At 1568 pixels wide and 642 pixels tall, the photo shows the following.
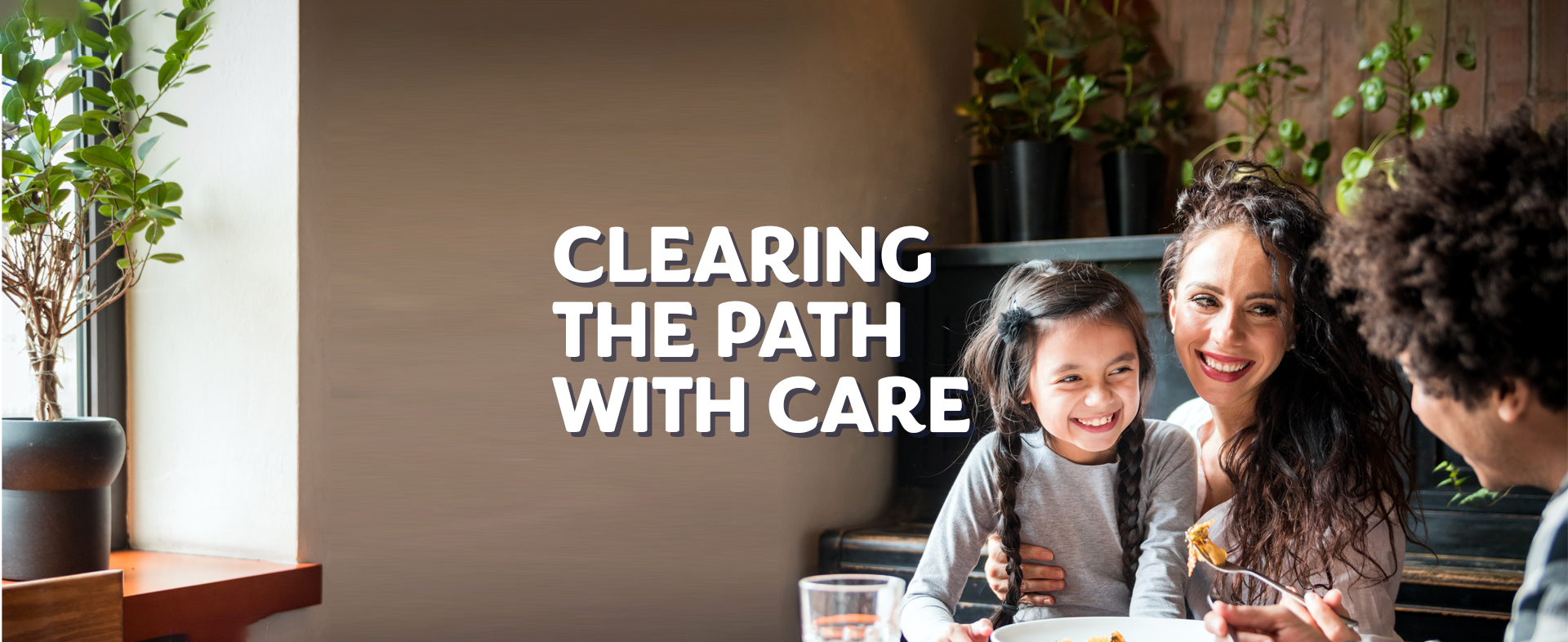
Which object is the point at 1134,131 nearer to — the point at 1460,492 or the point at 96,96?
the point at 1460,492

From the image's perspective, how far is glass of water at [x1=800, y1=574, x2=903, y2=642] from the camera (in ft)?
2.74

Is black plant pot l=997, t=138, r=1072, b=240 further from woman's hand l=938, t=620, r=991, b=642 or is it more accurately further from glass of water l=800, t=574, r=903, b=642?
glass of water l=800, t=574, r=903, b=642

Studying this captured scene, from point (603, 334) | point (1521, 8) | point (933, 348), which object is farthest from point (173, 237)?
point (1521, 8)

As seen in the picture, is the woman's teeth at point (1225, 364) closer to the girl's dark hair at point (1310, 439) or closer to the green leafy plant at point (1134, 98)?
the girl's dark hair at point (1310, 439)

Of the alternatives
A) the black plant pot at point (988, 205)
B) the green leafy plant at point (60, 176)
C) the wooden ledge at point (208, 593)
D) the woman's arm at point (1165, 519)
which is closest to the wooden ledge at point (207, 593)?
the wooden ledge at point (208, 593)

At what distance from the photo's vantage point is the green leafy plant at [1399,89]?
2.05m

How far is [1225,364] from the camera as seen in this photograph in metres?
1.24

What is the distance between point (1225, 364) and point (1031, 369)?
0.71 feet

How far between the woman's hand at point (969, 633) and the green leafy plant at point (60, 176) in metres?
1.14

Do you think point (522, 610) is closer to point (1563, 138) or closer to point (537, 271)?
point (537, 271)

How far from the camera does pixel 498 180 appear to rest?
5.55ft

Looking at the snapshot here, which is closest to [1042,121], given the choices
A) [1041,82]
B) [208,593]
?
[1041,82]

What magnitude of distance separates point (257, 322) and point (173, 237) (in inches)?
8.2

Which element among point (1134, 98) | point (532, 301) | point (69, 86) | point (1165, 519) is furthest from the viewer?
A: point (1134, 98)
